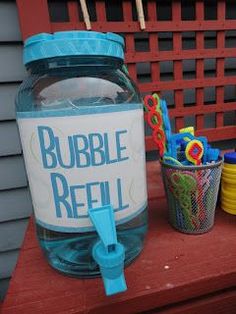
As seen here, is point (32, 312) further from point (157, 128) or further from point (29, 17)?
point (29, 17)

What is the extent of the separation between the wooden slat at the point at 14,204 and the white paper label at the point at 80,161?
58 cm

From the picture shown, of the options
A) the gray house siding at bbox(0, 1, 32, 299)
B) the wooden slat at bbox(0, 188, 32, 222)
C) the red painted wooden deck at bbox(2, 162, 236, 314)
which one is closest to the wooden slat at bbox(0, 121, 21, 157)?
the gray house siding at bbox(0, 1, 32, 299)

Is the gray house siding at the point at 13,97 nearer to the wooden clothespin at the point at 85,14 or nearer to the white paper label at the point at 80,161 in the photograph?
the wooden clothespin at the point at 85,14

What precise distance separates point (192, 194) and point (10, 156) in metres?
0.65

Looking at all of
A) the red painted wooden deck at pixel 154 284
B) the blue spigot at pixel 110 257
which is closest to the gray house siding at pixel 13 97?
the red painted wooden deck at pixel 154 284

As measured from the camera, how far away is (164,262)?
351 mm

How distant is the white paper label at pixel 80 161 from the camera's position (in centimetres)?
28

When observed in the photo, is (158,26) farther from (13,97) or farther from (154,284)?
(154,284)

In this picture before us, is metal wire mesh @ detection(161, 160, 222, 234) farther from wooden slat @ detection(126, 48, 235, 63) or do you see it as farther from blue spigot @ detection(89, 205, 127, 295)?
wooden slat @ detection(126, 48, 235, 63)

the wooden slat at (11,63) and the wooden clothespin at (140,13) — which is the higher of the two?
the wooden clothespin at (140,13)

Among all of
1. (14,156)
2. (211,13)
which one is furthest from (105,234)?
(211,13)

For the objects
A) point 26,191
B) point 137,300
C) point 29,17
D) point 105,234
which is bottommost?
point 26,191

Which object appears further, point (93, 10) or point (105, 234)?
point (93, 10)

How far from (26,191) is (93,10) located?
25.0 inches
